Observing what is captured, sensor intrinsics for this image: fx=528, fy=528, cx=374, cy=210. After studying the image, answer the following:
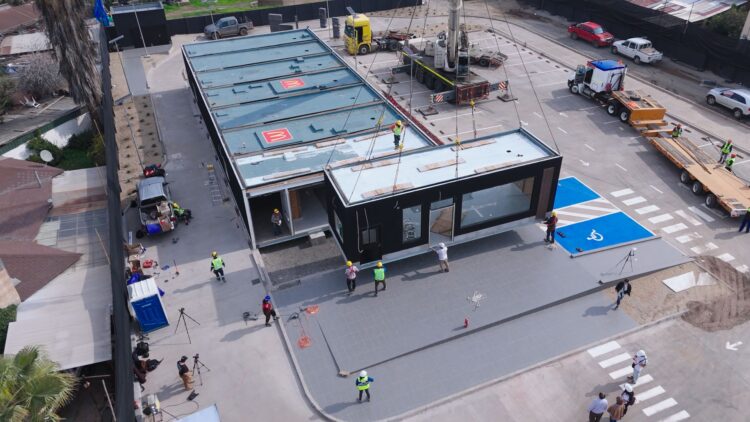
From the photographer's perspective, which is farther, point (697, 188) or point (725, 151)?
point (725, 151)

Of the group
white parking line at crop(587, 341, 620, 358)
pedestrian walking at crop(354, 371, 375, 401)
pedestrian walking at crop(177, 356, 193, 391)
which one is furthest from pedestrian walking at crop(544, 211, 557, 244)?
pedestrian walking at crop(177, 356, 193, 391)

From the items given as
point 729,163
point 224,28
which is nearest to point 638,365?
point 729,163

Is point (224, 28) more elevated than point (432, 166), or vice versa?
point (432, 166)

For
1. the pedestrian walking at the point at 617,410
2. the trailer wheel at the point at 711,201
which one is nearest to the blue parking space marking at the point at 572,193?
the trailer wheel at the point at 711,201

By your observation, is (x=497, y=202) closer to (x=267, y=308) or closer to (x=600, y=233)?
(x=600, y=233)

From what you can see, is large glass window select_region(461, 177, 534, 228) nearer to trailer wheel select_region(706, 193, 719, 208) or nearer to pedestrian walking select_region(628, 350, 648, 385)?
pedestrian walking select_region(628, 350, 648, 385)

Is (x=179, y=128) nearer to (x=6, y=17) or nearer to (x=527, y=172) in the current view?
(x=527, y=172)
